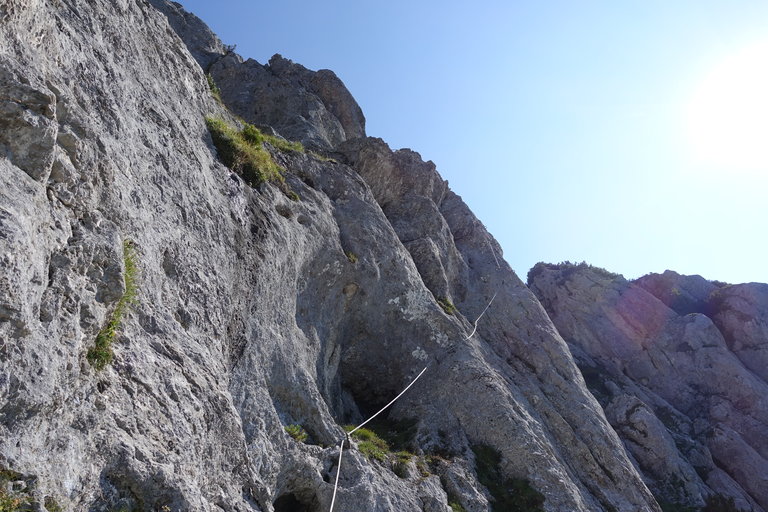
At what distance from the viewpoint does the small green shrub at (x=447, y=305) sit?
26.2 meters

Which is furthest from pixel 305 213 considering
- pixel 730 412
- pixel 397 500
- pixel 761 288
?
pixel 761 288

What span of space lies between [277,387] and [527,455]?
9.50 meters

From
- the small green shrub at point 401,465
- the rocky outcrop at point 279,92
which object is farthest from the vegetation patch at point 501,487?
the rocky outcrop at point 279,92

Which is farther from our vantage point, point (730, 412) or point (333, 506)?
point (730, 412)

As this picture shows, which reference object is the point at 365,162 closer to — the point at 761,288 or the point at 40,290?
the point at 40,290

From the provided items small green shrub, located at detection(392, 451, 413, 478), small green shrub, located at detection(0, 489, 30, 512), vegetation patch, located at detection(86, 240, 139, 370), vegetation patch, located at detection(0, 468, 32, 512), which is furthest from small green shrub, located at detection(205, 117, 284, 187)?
small green shrub, located at detection(0, 489, 30, 512)

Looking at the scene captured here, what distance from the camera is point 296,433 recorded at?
15.1 meters

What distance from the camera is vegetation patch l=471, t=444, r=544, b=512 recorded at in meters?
19.1

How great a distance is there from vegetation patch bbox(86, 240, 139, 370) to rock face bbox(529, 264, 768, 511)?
83.9 ft

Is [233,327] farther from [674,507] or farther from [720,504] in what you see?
[720,504]

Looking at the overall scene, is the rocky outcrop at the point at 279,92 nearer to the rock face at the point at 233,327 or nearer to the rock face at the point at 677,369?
the rock face at the point at 233,327

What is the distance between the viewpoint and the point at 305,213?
22.0 m

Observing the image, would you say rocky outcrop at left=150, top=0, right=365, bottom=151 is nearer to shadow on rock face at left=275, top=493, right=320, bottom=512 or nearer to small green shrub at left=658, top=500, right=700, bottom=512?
shadow on rock face at left=275, top=493, right=320, bottom=512

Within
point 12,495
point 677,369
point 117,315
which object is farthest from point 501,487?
point 677,369
